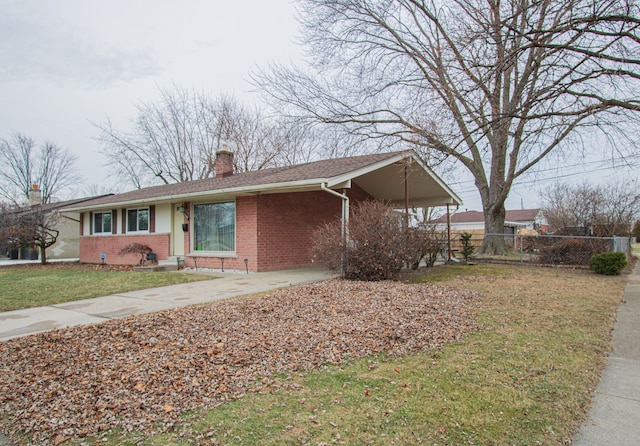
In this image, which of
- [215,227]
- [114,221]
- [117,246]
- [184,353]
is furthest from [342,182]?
[114,221]

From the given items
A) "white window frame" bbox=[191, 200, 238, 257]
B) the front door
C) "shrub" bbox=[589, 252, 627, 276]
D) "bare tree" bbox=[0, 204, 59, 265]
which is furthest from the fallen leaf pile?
"bare tree" bbox=[0, 204, 59, 265]

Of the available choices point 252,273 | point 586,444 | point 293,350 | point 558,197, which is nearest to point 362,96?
point 252,273

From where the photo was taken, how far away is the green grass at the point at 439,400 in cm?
245

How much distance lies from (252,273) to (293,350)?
7277 mm

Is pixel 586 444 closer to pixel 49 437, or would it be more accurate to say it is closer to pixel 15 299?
pixel 49 437

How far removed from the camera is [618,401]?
3021mm

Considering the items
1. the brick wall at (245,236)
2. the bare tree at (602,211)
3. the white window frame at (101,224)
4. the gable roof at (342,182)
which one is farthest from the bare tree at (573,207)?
the white window frame at (101,224)

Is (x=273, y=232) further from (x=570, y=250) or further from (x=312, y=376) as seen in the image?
(x=570, y=250)

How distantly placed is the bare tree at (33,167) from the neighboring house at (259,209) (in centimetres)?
2722

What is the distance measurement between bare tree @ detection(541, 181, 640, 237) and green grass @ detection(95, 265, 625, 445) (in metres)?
16.7

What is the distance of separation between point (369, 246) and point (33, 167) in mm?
40934

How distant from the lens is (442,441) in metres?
2.37

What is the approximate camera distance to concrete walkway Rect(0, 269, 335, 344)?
5555 millimetres

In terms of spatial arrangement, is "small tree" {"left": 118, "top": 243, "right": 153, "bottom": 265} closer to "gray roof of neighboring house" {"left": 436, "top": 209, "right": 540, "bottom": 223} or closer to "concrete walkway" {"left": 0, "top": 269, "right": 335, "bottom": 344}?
"concrete walkway" {"left": 0, "top": 269, "right": 335, "bottom": 344}
